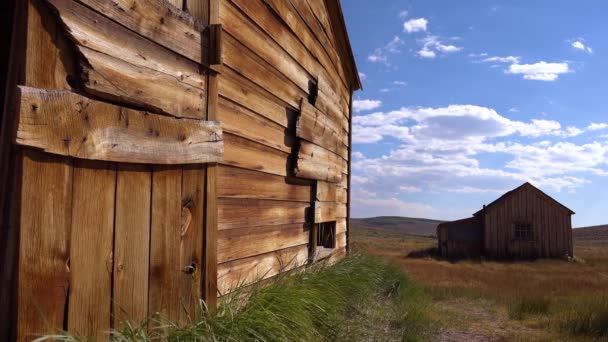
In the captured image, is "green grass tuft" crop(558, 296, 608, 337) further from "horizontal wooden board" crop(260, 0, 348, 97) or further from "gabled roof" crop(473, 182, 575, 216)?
"gabled roof" crop(473, 182, 575, 216)

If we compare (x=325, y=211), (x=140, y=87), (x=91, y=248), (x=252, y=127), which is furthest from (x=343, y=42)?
(x=91, y=248)

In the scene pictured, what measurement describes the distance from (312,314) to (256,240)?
82cm

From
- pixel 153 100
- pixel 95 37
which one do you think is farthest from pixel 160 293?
pixel 95 37

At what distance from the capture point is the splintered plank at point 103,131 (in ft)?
6.73

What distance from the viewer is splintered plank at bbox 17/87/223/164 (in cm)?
205

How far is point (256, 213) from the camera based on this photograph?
4.55m

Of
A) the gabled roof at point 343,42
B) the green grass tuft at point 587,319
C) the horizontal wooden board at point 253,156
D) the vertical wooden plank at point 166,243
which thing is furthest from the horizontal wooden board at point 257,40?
the green grass tuft at point 587,319

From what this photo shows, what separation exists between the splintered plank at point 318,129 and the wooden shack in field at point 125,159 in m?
1.07

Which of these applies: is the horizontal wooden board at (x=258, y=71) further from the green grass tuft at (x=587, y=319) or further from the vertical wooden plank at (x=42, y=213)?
the green grass tuft at (x=587, y=319)

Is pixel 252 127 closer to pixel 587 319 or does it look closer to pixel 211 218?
pixel 211 218

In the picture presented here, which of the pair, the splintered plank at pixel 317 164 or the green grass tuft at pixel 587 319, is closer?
the splintered plank at pixel 317 164

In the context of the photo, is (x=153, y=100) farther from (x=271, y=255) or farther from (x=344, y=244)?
(x=344, y=244)

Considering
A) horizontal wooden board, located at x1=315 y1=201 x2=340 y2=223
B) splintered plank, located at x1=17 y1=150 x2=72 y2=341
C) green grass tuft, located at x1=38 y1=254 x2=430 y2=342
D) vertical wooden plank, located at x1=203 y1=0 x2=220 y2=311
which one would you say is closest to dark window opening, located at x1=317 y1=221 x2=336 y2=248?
horizontal wooden board, located at x1=315 y1=201 x2=340 y2=223

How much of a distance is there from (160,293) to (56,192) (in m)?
0.90
